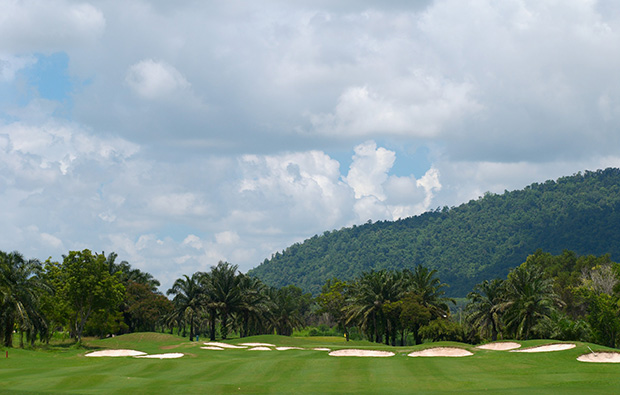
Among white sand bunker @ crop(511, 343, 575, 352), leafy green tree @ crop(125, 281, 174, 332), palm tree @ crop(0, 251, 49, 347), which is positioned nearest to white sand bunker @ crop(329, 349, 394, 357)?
white sand bunker @ crop(511, 343, 575, 352)

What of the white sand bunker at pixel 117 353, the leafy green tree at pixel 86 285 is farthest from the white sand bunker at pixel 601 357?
the leafy green tree at pixel 86 285

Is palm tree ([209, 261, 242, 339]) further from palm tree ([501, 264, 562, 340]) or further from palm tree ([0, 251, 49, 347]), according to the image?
palm tree ([501, 264, 562, 340])

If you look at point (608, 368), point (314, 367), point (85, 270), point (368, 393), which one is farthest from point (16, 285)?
point (608, 368)

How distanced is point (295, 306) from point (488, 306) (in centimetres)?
4446

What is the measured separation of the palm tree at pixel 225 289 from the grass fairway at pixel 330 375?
145ft

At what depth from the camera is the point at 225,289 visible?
99938mm

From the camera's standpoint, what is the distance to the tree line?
69.8 m

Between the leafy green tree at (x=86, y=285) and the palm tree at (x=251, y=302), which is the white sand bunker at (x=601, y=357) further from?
the palm tree at (x=251, y=302)

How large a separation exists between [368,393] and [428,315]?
66.0 metres

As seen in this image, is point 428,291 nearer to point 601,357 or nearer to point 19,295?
point 601,357

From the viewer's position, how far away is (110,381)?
33281mm

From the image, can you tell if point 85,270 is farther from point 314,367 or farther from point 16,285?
point 314,367

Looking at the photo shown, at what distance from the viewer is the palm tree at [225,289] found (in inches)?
3903

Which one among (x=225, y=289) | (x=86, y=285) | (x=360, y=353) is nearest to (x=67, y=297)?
(x=86, y=285)
